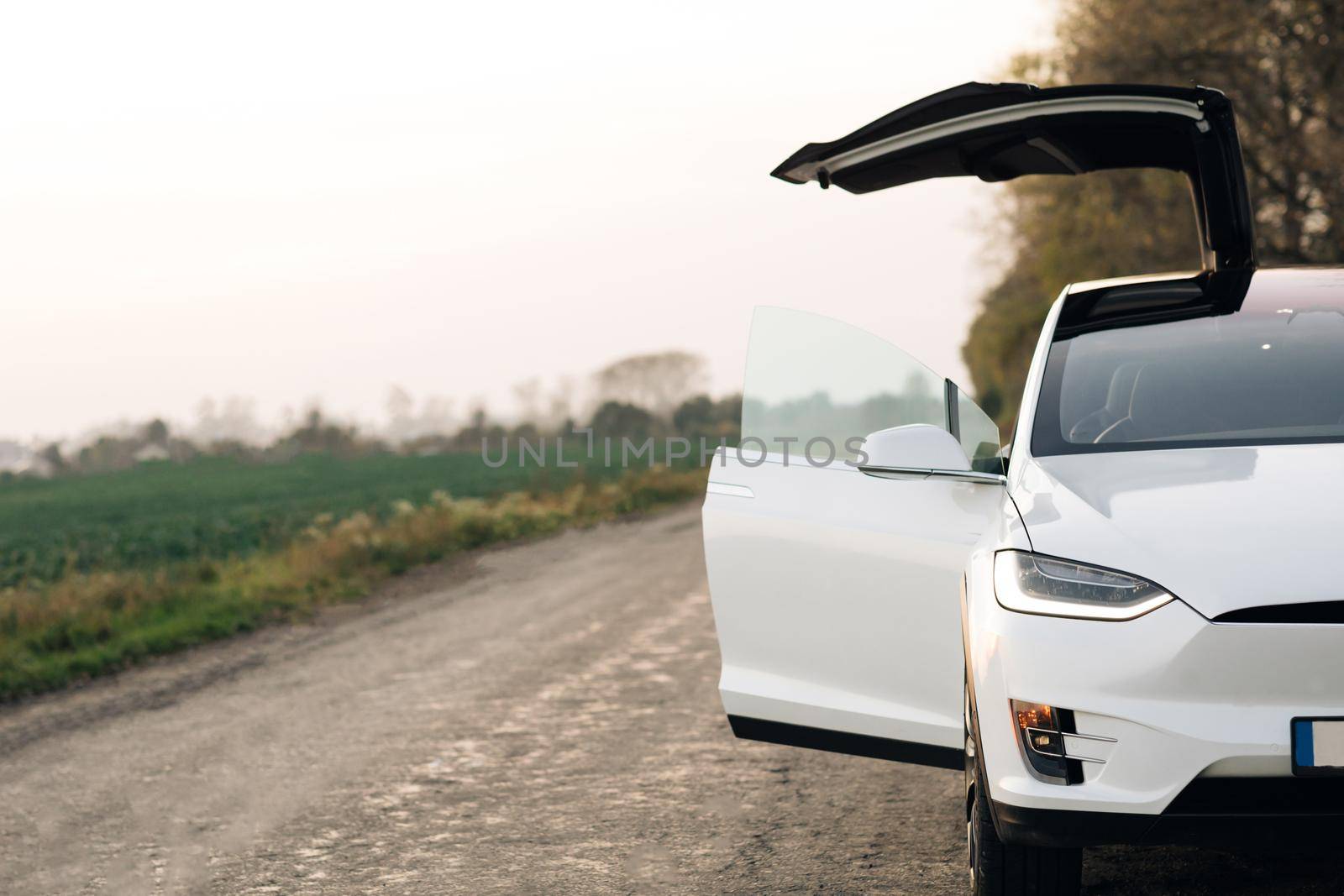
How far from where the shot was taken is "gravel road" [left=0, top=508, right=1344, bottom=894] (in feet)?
14.5

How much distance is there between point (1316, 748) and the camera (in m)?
2.88

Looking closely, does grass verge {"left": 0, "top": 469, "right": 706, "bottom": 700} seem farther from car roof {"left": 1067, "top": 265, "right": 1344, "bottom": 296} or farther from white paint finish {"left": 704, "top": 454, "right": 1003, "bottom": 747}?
car roof {"left": 1067, "top": 265, "right": 1344, "bottom": 296}

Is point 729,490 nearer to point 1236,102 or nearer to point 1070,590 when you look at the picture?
point 1070,590

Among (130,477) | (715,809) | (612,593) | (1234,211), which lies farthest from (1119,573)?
(130,477)

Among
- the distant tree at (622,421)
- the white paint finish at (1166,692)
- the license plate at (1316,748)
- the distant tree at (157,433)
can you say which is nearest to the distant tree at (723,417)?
the white paint finish at (1166,692)

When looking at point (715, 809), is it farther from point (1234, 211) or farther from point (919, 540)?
point (1234, 211)

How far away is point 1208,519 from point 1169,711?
47 centimetres

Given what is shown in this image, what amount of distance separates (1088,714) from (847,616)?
123 cm

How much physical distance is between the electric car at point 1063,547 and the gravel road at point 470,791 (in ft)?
2.24

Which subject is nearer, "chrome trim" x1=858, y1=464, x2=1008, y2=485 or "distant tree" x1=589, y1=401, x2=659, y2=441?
"chrome trim" x1=858, y1=464, x2=1008, y2=485

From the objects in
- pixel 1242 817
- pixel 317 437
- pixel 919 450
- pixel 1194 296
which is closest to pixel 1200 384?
pixel 1194 296

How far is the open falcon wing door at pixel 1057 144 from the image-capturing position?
5.02m

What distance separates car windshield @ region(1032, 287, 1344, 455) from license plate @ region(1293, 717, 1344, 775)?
1011 millimetres

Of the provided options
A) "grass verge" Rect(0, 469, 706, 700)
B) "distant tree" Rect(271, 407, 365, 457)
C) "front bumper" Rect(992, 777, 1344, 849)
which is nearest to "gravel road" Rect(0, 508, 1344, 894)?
"grass verge" Rect(0, 469, 706, 700)
